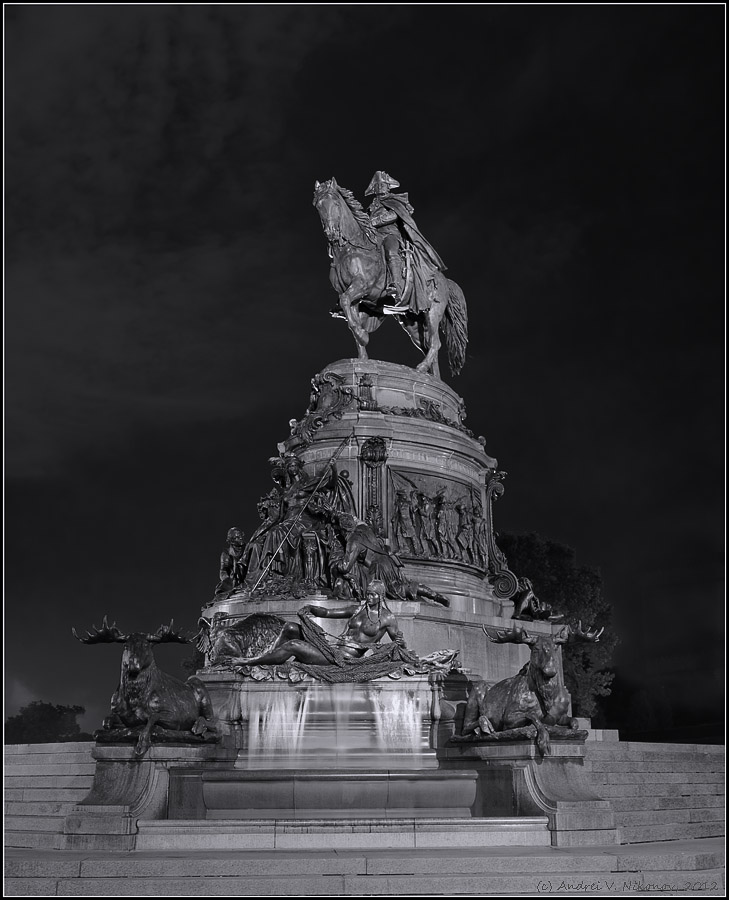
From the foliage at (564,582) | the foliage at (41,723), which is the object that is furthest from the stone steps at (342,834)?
the foliage at (564,582)

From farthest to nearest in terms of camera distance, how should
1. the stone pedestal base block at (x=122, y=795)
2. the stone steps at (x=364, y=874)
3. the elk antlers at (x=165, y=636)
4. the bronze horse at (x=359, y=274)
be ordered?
1. the bronze horse at (x=359, y=274)
2. the elk antlers at (x=165, y=636)
3. the stone pedestal base block at (x=122, y=795)
4. the stone steps at (x=364, y=874)

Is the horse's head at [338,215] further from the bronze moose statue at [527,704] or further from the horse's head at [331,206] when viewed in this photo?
the bronze moose statue at [527,704]

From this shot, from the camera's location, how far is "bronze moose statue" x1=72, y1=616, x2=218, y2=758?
14.4 metres

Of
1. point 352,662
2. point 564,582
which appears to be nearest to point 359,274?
point 352,662

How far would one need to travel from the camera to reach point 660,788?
52.5 feet

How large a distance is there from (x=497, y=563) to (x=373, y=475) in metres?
4.33

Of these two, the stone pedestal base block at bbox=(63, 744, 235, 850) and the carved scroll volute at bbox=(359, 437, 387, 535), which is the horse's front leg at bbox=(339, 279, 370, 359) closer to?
the carved scroll volute at bbox=(359, 437, 387, 535)

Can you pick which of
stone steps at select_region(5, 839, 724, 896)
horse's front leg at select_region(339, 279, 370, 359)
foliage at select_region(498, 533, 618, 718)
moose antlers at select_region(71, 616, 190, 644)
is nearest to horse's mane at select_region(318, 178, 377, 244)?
horse's front leg at select_region(339, 279, 370, 359)

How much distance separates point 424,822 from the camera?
482 inches

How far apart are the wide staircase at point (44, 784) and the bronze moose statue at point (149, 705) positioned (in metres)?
1.39

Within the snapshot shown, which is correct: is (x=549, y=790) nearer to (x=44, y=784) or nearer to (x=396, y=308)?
(x=44, y=784)

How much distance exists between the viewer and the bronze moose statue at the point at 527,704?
564 inches

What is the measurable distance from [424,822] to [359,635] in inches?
215

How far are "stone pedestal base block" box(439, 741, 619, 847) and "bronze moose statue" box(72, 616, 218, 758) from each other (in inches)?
166
